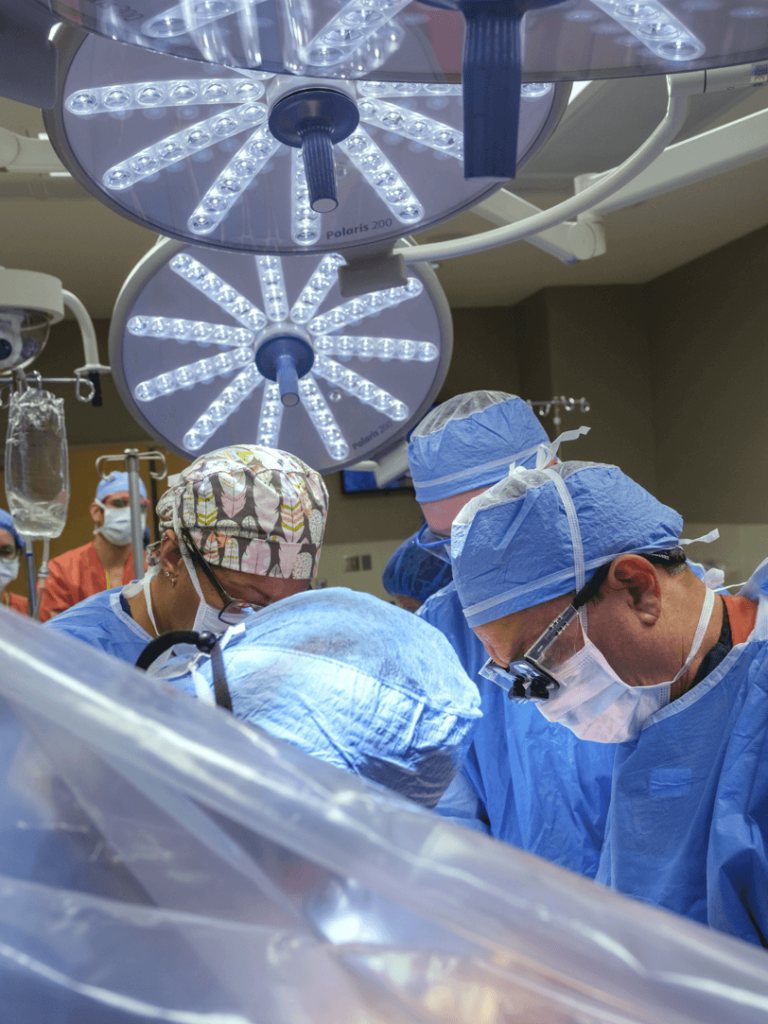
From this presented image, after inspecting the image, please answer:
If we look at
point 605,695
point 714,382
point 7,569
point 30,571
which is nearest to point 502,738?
point 605,695

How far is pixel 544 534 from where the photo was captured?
3.83 ft

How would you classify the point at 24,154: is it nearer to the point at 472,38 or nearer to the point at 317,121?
the point at 317,121

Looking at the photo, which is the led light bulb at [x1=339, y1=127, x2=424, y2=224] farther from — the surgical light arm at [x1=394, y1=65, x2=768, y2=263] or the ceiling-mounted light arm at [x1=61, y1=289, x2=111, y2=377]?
the ceiling-mounted light arm at [x1=61, y1=289, x2=111, y2=377]

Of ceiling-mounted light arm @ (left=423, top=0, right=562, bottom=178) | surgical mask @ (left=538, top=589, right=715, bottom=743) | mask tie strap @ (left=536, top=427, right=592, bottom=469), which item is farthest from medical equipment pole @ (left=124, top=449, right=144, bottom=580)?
ceiling-mounted light arm @ (left=423, top=0, right=562, bottom=178)

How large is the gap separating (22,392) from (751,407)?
Answer: 15.2 feet

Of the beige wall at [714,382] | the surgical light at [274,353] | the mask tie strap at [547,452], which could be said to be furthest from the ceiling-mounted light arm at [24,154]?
the beige wall at [714,382]

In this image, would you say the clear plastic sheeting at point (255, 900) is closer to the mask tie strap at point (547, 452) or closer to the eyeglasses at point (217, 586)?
the eyeglasses at point (217, 586)

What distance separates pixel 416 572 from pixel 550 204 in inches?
107

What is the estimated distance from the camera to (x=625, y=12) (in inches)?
24.9

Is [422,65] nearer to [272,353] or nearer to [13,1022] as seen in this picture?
[13,1022]

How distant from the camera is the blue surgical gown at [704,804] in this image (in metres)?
1.03

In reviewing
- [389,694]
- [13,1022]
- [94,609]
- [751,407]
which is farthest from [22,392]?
[751,407]

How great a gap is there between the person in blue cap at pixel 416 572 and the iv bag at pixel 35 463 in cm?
92

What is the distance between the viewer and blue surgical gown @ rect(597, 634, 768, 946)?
1025 millimetres
